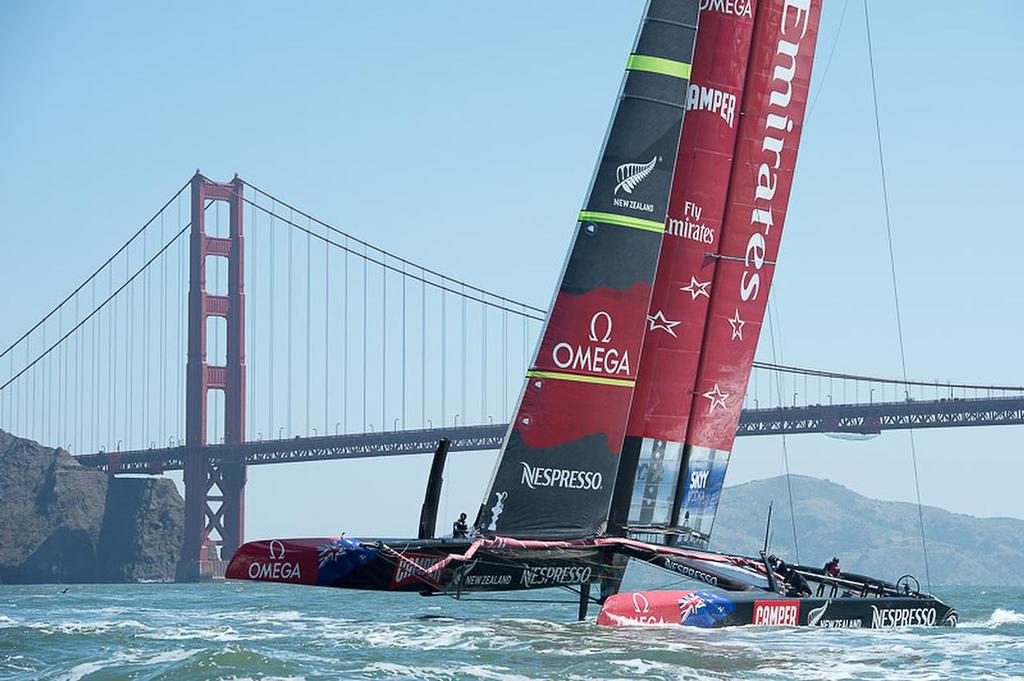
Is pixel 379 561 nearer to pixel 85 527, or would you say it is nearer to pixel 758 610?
pixel 758 610

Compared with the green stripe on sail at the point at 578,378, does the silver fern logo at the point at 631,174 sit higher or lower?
higher

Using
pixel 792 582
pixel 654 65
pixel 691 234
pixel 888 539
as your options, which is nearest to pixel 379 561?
pixel 792 582

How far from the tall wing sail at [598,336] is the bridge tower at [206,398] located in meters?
31.0

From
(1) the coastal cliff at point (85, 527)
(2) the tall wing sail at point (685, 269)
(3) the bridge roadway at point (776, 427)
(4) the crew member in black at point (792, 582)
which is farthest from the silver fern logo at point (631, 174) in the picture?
(1) the coastal cliff at point (85, 527)

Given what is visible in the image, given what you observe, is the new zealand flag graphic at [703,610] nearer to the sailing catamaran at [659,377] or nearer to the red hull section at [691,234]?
the sailing catamaran at [659,377]

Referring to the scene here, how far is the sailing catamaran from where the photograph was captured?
429 inches

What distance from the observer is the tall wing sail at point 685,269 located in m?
12.1

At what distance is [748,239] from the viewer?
12516 millimetres

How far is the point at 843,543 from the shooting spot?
158 meters

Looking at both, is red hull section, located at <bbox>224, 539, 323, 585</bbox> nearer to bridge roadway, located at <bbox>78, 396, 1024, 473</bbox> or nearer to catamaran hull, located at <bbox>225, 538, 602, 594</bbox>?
catamaran hull, located at <bbox>225, 538, 602, 594</bbox>

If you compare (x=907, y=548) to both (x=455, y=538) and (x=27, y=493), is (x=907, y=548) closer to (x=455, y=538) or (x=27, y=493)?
(x=27, y=493)

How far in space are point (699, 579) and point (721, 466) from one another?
1.58m

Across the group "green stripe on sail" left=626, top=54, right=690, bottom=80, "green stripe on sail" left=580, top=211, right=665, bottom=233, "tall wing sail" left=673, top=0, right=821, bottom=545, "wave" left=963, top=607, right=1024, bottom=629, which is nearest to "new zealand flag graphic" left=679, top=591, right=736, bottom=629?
"tall wing sail" left=673, top=0, right=821, bottom=545

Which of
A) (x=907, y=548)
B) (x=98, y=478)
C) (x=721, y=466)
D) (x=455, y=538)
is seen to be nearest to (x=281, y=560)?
(x=455, y=538)
